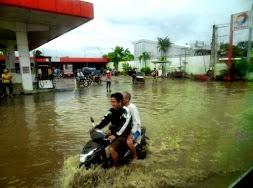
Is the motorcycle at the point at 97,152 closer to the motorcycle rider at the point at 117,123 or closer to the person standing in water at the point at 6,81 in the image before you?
the motorcycle rider at the point at 117,123

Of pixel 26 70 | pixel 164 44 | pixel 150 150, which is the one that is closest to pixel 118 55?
pixel 164 44

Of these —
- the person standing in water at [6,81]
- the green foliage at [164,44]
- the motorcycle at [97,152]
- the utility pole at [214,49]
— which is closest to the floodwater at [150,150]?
the motorcycle at [97,152]

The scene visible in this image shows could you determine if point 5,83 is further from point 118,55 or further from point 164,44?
point 118,55

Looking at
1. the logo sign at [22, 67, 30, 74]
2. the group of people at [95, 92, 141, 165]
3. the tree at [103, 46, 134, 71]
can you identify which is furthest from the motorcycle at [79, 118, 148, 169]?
the tree at [103, 46, 134, 71]

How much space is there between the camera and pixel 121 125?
507 cm

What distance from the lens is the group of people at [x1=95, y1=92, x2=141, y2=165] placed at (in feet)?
16.1

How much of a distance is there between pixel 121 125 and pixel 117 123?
13cm

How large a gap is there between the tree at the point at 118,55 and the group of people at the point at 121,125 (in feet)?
196

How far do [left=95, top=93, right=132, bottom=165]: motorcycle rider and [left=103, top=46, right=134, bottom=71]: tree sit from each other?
6001 cm

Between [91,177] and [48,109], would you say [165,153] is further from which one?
[48,109]

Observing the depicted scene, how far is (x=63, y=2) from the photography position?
18312 millimetres

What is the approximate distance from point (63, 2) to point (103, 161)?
15708 millimetres

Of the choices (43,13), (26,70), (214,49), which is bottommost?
(26,70)

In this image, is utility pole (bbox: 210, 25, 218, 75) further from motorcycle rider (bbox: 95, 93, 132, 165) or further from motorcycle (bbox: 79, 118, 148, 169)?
motorcycle (bbox: 79, 118, 148, 169)
